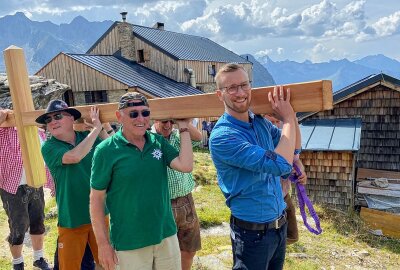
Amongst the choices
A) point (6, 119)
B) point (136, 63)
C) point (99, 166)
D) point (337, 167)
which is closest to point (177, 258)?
point (99, 166)

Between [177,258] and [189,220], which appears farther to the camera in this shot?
[189,220]

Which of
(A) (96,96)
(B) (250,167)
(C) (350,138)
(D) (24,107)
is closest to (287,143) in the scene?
(B) (250,167)

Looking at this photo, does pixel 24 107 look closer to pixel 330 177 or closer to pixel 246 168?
pixel 246 168

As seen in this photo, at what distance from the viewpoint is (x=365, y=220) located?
10125 mm

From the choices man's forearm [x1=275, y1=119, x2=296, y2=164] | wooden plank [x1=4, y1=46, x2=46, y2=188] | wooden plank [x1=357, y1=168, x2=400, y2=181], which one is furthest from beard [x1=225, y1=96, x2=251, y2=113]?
wooden plank [x1=357, y1=168, x2=400, y2=181]

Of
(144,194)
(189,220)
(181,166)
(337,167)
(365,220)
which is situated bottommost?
(365,220)

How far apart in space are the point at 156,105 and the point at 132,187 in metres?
0.65

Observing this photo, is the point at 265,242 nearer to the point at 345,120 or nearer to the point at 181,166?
the point at 181,166

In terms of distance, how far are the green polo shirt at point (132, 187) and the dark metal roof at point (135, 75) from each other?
20998 millimetres

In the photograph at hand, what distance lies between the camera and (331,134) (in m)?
10.8

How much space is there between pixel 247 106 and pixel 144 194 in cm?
103

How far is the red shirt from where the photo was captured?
420cm

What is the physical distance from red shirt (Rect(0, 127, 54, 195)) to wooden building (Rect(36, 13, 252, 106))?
1840cm

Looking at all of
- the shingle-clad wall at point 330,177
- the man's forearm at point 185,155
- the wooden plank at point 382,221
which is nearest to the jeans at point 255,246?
the man's forearm at point 185,155
